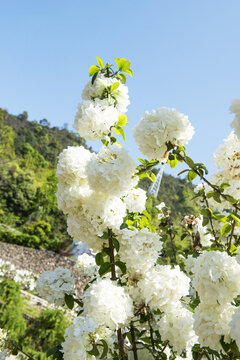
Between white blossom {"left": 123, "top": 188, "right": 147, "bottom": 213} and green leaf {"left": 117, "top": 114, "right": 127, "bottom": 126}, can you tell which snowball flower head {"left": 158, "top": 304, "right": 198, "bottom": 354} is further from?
green leaf {"left": 117, "top": 114, "right": 127, "bottom": 126}

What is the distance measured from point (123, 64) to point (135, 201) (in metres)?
0.94

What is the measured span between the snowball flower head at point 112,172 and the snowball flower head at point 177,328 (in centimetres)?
76

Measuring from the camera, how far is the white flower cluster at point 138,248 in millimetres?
1507

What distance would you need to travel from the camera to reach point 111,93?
6.07ft

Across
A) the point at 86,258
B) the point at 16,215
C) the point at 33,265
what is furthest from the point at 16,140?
the point at 86,258

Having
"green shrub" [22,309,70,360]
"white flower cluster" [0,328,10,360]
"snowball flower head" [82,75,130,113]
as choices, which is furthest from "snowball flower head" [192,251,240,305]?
"green shrub" [22,309,70,360]

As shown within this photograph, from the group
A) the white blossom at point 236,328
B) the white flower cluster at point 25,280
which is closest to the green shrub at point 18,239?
the white flower cluster at point 25,280

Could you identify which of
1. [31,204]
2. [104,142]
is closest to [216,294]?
[104,142]

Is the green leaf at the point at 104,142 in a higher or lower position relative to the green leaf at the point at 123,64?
lower

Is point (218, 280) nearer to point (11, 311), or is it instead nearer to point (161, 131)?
point (161, 131)

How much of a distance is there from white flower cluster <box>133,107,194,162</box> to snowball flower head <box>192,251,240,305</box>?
54 centimetres

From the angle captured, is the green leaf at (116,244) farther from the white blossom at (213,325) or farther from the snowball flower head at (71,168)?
the white blossom at (213,325)

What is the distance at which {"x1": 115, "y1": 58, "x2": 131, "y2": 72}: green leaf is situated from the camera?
1.92 metres

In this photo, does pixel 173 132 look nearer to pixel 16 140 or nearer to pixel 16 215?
pixel 16 215
